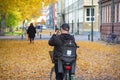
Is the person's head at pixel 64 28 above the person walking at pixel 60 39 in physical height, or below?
above

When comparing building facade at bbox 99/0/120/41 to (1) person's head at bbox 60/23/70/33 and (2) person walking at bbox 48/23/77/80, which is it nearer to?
(2) person walking at bbox 48/23/77/80

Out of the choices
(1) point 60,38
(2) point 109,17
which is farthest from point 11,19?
(1) point 60,38

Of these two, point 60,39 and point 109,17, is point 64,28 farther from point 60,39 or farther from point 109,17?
point 109,17

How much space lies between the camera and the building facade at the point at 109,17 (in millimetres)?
45438

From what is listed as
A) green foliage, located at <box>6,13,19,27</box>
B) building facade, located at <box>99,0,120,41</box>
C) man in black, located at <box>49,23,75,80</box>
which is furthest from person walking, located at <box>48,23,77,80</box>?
green foliage, located at <box>6,13,19,27</box>

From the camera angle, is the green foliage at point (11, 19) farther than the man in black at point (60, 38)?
Yes

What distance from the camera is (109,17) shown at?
4950 cm

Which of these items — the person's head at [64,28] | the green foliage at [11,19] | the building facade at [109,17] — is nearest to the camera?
the person's head at [64,28]

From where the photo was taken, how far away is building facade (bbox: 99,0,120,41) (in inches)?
1789

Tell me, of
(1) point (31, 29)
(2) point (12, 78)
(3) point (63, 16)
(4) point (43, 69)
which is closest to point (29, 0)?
(1) point (31, 29)

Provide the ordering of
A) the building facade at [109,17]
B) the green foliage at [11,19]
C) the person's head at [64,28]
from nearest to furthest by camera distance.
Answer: the person's head at [64,28] < the building facade at [109,17] < the green foliage at [11,19]

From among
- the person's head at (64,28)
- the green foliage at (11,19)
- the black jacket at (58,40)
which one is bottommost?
the green foliage at (11,19)

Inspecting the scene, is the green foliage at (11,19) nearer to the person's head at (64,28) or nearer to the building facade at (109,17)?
the building facade at (109,17)

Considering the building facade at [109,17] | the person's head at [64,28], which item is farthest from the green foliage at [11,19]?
the person's head at [64,28]
